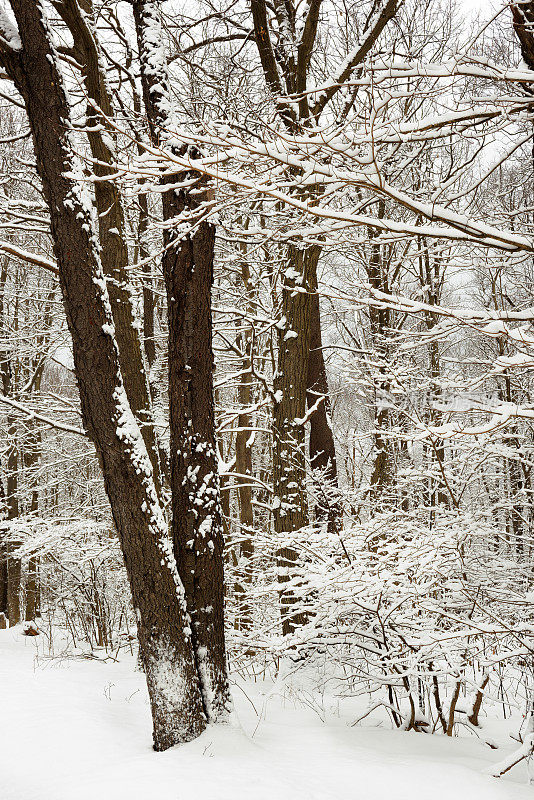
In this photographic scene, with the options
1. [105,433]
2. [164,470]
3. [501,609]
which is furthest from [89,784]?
[164,470]

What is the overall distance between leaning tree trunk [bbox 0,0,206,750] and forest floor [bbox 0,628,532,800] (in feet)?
1.21

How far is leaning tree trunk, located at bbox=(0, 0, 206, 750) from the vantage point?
135 inches

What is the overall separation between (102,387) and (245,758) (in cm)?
222

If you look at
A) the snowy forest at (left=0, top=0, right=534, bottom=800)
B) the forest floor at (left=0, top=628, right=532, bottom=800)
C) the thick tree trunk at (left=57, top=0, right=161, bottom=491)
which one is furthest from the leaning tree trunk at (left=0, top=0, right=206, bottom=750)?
the thick tree trunk at (left=57, top=0, right=161, bottom=491)

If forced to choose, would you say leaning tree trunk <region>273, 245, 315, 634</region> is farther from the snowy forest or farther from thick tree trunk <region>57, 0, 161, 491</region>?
thick tree trunk <region>57, 0, 161, 491</region>

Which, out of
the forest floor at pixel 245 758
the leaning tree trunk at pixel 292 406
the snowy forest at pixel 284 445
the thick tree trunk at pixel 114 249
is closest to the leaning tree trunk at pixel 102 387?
the snowy forest at pixel 284 445

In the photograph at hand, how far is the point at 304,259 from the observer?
6.05 meters

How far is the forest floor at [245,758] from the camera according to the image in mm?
2830

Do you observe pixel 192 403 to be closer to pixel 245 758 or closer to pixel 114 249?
pixel 245 758

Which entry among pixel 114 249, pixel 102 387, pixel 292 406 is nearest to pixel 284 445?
pixel 292 406

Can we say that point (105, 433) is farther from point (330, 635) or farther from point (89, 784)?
point (330, 635)

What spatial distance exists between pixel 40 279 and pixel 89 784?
1156 cm

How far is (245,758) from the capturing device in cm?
317

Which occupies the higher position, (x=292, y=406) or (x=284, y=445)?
(x=292, y=406)
